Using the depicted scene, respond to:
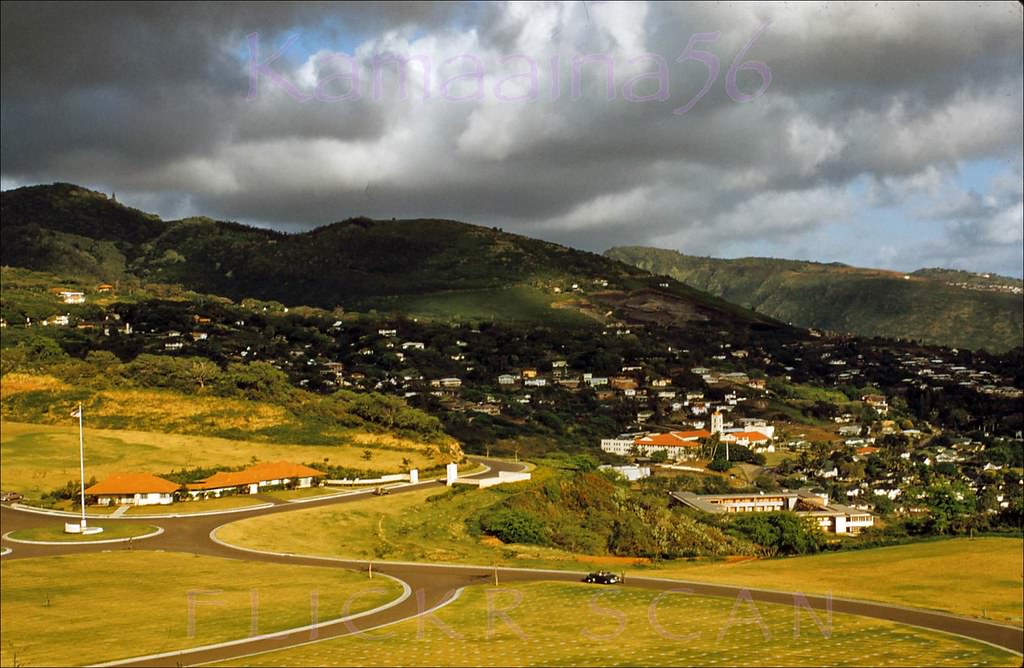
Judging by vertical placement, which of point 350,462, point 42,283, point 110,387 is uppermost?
point 42,283

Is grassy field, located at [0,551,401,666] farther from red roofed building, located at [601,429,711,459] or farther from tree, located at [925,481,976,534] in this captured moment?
red roofed building, located at [601,429,711,459]

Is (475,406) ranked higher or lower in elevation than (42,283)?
lower

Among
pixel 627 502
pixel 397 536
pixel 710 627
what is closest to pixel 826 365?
pixel 627 502

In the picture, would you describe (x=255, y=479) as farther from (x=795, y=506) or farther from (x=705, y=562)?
(x=795, y=506)

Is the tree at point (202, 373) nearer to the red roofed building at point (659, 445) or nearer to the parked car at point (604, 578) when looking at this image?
the red roofed building at point (659, 445)

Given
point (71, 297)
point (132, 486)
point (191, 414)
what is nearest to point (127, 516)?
point (132, 486)

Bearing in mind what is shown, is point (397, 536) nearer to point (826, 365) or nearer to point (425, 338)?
point (425, 338)

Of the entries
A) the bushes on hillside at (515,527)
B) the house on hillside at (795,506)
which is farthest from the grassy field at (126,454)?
the house on hillside at (795,506)

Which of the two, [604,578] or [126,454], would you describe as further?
[126,454]
